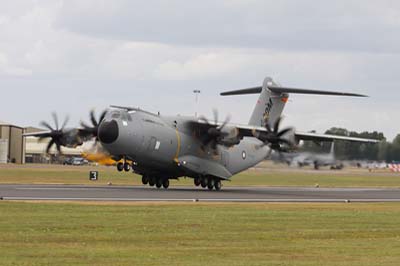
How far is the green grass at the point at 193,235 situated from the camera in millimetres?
20281

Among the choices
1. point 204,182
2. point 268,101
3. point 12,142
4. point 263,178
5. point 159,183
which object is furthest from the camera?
point 12,142

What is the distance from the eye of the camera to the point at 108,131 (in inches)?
2028

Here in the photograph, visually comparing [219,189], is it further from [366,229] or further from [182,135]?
[366,229]

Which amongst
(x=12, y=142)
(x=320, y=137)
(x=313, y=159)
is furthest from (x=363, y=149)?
(x=12, y=142)

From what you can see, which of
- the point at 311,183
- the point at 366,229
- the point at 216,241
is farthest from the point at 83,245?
the point at 311,183

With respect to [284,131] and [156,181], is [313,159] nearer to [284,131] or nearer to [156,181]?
[156,181]

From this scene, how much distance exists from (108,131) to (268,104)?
1469cm

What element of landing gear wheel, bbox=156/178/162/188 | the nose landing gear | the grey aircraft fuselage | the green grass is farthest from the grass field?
the green grass

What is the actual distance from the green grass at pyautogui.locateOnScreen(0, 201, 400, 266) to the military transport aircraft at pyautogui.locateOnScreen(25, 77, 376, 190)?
15.3m

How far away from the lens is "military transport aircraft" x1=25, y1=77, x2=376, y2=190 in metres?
52.5

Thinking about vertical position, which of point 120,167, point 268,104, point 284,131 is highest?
point 268,104

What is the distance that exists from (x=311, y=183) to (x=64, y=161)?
89.2m

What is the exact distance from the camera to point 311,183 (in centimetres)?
7456

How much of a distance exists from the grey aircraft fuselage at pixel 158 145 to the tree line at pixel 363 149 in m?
9.36
